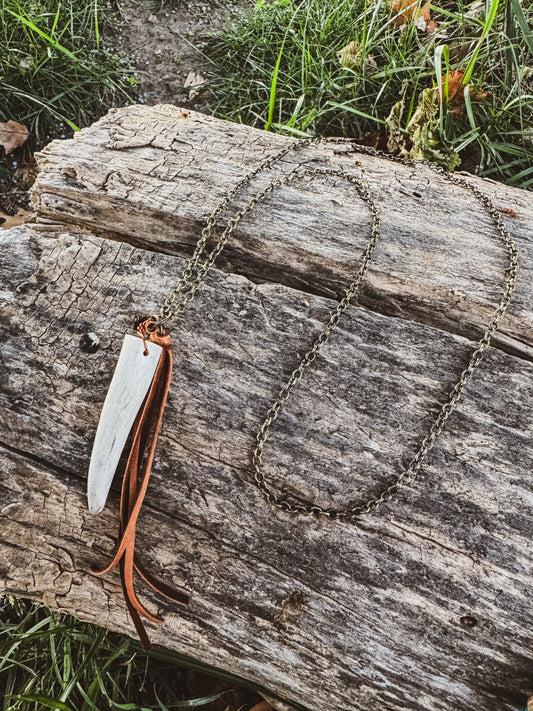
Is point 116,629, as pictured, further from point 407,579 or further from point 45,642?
point 407,579

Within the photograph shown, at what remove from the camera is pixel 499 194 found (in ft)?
7.95

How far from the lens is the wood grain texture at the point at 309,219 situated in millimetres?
2107

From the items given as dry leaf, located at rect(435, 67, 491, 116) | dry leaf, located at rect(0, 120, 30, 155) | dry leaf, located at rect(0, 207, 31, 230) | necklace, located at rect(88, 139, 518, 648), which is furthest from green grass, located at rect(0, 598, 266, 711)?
dry leaf, located at rect(435, 67, 491, 116)

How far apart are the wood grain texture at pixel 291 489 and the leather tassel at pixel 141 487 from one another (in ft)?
0.20

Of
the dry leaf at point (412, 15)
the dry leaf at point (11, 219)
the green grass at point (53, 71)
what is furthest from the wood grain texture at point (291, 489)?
the dry leaf at point (412, 15)

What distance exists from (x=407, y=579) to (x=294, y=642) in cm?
43

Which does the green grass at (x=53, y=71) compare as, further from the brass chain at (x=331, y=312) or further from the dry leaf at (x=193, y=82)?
the brass chain at (x=331, y=312)

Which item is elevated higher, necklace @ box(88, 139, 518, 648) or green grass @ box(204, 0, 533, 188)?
green grass @ box(204, 0, 533, 188)

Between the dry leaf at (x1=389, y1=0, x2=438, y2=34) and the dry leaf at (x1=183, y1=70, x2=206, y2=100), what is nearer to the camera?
the dry leaf at (x1=389, y1=0, x2=438, y2=34)

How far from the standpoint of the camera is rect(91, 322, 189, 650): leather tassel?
5.88 ft

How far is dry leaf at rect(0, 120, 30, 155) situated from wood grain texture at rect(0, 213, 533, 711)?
181 cm

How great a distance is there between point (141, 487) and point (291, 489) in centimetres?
51

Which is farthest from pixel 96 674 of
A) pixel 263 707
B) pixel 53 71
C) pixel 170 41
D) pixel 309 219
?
pixel 170 41

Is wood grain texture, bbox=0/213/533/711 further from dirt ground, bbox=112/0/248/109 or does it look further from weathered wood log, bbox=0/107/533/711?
dirt ground, bbox=112/0/248/109
